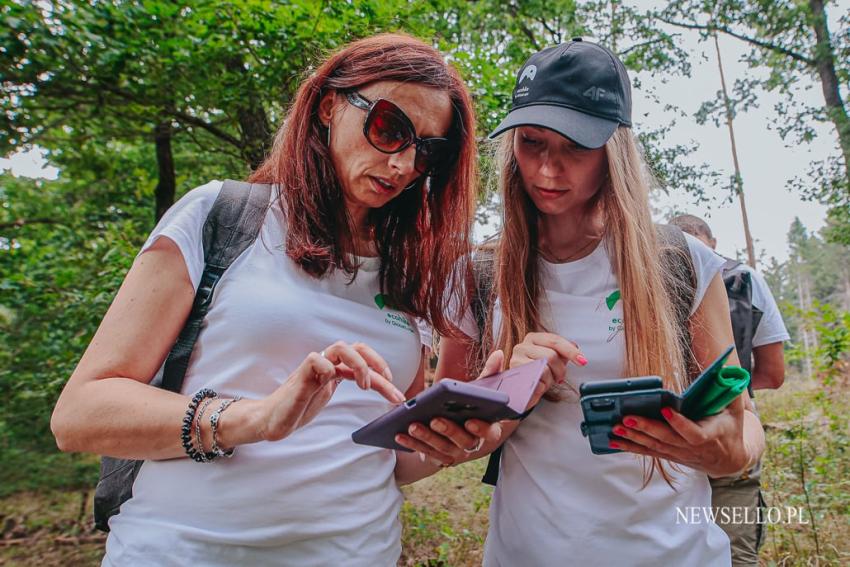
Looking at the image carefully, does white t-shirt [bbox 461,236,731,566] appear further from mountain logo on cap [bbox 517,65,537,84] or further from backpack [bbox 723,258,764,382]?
backpack [bbox 723,258,764,382]

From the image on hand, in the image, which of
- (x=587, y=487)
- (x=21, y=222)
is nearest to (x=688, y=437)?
(x=587, y=487)

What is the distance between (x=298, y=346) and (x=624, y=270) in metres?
1.03

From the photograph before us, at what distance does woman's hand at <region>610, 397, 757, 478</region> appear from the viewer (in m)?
1.15

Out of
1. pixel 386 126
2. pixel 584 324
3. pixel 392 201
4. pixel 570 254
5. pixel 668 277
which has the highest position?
pixel 386 126

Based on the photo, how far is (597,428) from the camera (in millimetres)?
1194

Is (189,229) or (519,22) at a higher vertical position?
(519,22)

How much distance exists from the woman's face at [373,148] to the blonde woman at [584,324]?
267mm

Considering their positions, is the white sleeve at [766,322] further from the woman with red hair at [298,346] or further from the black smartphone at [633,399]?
the black smartphone at [633,399]

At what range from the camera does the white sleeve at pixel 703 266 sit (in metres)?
1.67

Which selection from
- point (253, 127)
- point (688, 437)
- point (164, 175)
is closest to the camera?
point (688, 437)

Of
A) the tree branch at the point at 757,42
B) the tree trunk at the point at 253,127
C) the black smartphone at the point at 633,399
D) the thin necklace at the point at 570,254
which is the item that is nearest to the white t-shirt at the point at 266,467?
the black smartphone at the point at 633,399

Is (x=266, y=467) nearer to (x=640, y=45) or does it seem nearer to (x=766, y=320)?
(x=766, y=320)

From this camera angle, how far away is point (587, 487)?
5.12 feet

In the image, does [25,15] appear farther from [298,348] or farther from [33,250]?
[298,348]
